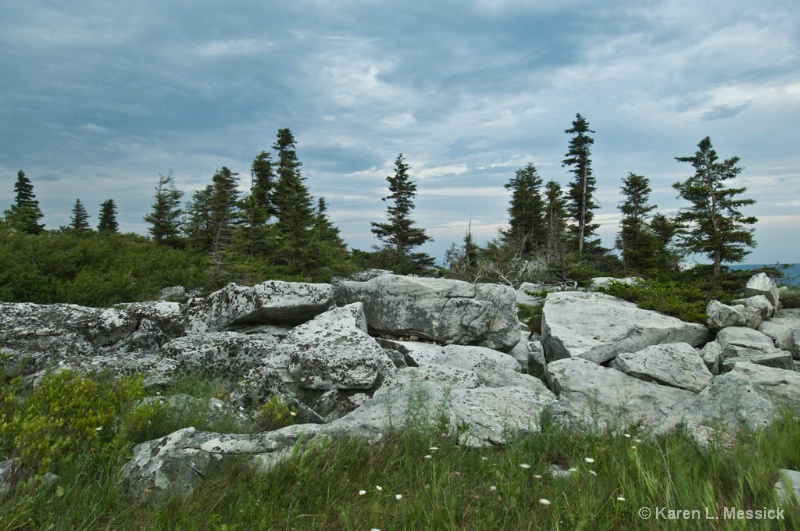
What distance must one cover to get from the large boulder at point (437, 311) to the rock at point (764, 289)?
9.81m

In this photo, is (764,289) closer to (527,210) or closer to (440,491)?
(440,491)

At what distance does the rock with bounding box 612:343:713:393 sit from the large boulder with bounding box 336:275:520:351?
2.74m

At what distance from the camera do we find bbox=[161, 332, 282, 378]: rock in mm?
7809

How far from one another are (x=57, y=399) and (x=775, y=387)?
9.50 meters

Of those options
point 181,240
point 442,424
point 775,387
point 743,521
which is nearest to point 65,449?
point 442,424

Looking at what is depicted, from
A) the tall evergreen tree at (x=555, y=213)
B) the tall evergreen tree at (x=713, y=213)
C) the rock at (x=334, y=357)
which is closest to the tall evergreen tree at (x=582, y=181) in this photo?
the tall evergreen tree at (x=555, y=213)

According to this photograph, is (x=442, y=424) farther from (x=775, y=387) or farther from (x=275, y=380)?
(x=775, y=387)

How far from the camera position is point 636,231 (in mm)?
32812

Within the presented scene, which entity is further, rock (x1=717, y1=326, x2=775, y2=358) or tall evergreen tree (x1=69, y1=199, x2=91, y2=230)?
tall evergreen tree (x1=69, y1=199, x2=91, y2=230)

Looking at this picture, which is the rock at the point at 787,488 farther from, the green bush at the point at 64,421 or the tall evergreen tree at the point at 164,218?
the tall evergreen tree at the point at 164,218

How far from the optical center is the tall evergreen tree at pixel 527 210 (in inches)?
1841

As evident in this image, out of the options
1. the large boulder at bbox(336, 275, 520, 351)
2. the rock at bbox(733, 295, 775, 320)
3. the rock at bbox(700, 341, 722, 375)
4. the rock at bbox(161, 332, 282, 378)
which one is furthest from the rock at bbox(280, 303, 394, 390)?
the rock at bbox(733, 295, 775, 320)

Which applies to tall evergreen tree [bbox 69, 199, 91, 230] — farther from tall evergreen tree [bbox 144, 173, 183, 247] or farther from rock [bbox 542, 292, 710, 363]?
rock [bbox 542, 292, 710, 363]

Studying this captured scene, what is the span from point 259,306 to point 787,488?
8.93 m
